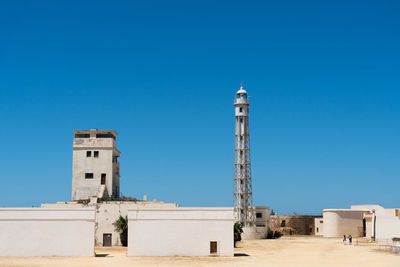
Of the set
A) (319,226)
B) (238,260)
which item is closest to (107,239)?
(238,260)

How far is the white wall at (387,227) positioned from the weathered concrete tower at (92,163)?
92.9ft

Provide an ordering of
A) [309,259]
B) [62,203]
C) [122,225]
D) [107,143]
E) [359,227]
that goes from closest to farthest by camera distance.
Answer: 1. [309,259]
2. [122,225]
3. [62,203]
4. [107,143]
5. [359,227]

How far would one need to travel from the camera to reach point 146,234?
39.5 meters

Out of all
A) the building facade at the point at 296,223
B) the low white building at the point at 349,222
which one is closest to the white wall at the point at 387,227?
the low white building at the point at 349,222

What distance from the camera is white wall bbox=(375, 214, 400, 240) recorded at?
191 ft

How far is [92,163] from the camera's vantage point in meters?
57.0

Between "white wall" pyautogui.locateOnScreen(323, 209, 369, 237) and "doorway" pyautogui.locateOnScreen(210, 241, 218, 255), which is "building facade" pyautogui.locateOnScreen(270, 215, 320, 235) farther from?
"doorway" pyautogui.locateOnScreen(210, 241, 218, 255)

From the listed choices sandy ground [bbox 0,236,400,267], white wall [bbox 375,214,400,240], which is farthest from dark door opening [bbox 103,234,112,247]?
white wall [bbox 375,214,400,240]

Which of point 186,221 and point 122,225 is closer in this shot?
point 186,221

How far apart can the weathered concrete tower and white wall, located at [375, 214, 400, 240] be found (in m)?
28.3

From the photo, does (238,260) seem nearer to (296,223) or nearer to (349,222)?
(349,222)

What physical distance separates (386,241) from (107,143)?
1190 inches

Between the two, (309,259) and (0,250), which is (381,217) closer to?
(309,259)

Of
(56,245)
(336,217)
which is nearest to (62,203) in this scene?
(56,245)
